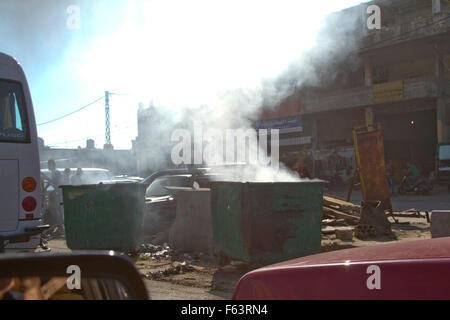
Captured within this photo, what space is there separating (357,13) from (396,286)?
83.7 feet

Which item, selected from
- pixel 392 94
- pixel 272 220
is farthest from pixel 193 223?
pixel 392 94

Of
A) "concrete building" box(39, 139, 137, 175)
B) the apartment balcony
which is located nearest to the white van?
the apartment balcony

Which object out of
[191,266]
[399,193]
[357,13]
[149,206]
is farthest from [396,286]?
[357,13]

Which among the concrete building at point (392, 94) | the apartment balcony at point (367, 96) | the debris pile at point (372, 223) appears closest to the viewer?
the debris pile at point (372, 223)

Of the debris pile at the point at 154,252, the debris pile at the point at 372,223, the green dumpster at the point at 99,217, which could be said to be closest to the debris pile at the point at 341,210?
the debris pile at the point at 372,223

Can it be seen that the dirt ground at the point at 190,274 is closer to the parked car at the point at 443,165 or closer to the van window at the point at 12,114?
the van window at the point at 12,114

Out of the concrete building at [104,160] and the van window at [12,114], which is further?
the concrete building at [104,160]

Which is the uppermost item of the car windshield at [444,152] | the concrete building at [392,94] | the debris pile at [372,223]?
the concrete building at [392,94]

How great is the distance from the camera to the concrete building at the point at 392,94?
80.0ft

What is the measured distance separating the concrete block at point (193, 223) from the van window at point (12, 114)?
2835 mm

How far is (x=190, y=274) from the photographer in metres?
6.37

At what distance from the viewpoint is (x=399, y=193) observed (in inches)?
832

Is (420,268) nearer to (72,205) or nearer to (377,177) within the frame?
(72,205)

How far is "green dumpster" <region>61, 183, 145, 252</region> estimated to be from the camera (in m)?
7.69
